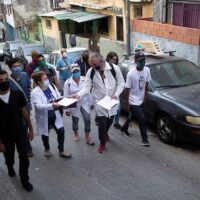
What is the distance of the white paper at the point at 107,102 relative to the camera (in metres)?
5.92

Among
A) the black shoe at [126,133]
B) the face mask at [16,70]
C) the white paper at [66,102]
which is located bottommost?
the black shoe at [126,133]

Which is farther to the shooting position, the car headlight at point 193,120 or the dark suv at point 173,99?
the dark suv at point 173,99

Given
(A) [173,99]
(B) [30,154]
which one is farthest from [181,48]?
(B) [30,154]

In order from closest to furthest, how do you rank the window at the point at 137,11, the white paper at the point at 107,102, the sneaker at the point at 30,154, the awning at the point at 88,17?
the white paper at the point at 107,102 < the sneaker at the point at 30,154 < the window at the point at 137,11 < the awning at the point at 88,17

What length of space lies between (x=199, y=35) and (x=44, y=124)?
7.32m

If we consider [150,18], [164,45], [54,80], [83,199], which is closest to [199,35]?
[164,45]

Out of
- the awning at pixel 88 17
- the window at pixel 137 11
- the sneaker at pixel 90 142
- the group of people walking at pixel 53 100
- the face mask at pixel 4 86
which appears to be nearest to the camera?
the face mask at pixel 4 86

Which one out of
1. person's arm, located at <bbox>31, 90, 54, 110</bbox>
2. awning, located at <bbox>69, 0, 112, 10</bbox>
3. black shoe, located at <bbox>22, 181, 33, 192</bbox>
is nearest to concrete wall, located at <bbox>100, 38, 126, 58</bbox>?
awning, located at <bbox>69, 0, 112, 10</bbox>

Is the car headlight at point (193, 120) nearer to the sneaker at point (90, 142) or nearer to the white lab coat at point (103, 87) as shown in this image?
the white lab coat at point (103, 87)

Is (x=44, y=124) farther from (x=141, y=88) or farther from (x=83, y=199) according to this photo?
(x=141, y=88)

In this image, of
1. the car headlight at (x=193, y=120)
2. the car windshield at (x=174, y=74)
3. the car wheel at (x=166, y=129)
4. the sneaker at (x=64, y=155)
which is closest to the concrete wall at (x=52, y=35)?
the car windshield at (x=174, y=74)

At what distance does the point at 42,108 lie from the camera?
217 inches

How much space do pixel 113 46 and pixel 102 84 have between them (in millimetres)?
10231

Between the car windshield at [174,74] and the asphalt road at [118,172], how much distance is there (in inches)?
46.4
